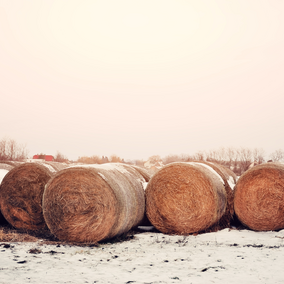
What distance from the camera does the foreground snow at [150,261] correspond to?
5.61m

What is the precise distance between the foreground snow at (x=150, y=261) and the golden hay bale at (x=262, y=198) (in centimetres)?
114

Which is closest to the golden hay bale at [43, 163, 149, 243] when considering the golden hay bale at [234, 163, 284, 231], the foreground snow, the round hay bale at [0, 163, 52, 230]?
the foreground snow

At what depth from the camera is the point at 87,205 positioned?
26.9 feet

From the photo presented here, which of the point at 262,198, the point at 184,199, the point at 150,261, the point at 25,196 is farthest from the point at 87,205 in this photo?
the point at 262,198

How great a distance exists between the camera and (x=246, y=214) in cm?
1008

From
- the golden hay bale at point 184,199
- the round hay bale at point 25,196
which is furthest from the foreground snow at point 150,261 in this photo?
the round hay bale at point 25,196

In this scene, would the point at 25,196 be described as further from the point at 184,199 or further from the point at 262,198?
the point at 262,198

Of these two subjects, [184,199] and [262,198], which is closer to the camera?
[184,199]

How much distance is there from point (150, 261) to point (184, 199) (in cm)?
311

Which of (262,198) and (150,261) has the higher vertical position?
(262,198)

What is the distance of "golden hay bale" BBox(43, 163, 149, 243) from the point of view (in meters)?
8.07

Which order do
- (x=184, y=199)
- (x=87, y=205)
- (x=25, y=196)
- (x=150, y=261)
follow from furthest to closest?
(x=25, y=196) < (x=184, y=199) < (x=87, y=205) < (x=150, y=261)

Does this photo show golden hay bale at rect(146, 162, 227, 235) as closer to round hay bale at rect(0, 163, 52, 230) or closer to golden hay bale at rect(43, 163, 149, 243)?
golden hay bale at rect(43, 163, 149, 243)

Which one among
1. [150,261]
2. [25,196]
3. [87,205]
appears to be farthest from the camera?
[25,196]
